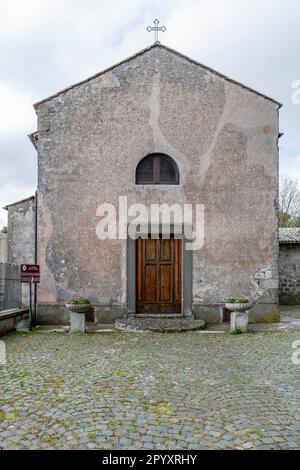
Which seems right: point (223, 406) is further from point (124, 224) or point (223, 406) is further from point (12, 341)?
point (124, 224)

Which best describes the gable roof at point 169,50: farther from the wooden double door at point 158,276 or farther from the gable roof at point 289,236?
the gable roof at point 289,236

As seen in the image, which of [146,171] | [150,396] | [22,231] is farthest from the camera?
[146,171]

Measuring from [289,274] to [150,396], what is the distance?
12.7m

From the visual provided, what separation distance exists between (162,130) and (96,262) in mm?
3901

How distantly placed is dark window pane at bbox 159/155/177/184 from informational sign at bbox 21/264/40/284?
3.95 meters

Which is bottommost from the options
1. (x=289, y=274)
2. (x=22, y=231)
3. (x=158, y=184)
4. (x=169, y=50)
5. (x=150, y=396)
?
(x=150, y=396)

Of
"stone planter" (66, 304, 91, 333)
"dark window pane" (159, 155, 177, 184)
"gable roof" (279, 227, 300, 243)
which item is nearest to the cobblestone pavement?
"stone planter" (66, 304, 91, 333)

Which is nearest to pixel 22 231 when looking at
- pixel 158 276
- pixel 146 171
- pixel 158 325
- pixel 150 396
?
pixel 146 171

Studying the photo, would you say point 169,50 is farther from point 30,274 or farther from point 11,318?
point 11,318

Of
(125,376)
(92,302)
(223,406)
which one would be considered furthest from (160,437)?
(92,302)

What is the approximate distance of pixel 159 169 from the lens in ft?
35.4

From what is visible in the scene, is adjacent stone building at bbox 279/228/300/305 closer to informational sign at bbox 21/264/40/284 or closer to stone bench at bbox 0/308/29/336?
informational sign at bbox 21/264/40/284

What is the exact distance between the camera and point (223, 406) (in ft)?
15.1

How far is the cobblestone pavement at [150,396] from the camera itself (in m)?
3.74
